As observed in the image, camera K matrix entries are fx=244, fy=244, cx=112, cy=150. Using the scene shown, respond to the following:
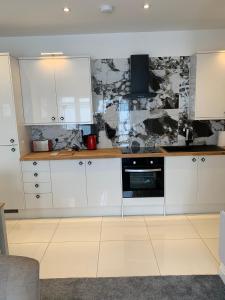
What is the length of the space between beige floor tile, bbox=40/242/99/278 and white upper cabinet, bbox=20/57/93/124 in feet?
5.50

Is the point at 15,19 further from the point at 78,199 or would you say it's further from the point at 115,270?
the point at 115,270

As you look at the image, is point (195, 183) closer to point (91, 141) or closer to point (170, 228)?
point (170, 228)

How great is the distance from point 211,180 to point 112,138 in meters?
1.56

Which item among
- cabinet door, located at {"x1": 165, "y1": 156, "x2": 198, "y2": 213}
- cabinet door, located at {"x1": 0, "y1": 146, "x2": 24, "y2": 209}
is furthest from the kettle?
cabinet door, located at {"x1": 165, "y1": 156, "x2": 198, "y2": 213}

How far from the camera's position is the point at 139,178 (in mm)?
3359

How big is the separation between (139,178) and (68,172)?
98 centimetres

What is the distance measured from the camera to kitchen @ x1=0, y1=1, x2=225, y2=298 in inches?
126

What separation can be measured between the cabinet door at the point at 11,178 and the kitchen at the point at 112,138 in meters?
0.01

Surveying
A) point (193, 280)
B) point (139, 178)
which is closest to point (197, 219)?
point (139, 178)

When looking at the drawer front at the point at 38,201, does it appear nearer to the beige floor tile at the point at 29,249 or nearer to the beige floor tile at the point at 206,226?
the beige floor tile at the point at 29,249

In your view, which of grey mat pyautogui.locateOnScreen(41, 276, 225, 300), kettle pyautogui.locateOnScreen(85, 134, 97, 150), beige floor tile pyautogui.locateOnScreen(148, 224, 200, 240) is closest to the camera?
grey mat pyautogui.locateOnScreen(41, 276, 225, 300)

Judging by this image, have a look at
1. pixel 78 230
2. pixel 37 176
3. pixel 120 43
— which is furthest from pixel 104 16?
→ pixel 78 230

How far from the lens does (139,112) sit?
3.77 metres

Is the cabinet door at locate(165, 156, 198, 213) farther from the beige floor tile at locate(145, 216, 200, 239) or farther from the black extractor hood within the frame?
the black extractor hood
